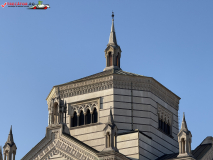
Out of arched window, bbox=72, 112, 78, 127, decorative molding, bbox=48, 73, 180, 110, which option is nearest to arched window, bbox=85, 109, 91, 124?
arched window, bbox=72, 112, 78, 127

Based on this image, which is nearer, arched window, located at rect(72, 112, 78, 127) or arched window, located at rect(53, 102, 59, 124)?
arched window, located at rect(53, 102, 59, 124)

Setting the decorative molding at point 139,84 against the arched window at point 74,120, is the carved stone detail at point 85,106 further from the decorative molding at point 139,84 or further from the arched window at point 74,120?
the decorative molding at point 139,84

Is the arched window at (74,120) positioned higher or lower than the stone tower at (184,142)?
higher

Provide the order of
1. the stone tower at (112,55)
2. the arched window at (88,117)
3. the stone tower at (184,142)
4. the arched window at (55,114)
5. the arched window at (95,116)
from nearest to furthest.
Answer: the stone tower at (184,142) → the arched window at (55,114) → the arched window at (95,116) → the arched window at (88,117) → the stone tower at (112,55)

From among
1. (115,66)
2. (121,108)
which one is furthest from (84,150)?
(115,66)

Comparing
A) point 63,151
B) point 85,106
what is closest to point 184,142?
point 63,151

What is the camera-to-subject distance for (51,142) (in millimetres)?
37188

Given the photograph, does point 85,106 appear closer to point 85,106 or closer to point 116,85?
point 85,106

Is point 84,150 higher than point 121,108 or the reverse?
the reverse

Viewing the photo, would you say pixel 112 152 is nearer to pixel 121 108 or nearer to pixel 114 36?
pixel 121 108

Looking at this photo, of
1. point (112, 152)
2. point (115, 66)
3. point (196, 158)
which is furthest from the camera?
point (115, 66)

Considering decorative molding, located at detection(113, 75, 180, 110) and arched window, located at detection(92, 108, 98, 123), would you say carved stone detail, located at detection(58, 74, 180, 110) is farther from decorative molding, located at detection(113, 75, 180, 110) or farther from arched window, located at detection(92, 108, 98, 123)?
arched window, located at detection(92, 108, 98, 123)

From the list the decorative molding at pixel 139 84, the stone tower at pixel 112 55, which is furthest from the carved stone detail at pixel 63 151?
the stone tower at pixel 112 55

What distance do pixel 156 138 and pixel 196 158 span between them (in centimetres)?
417
